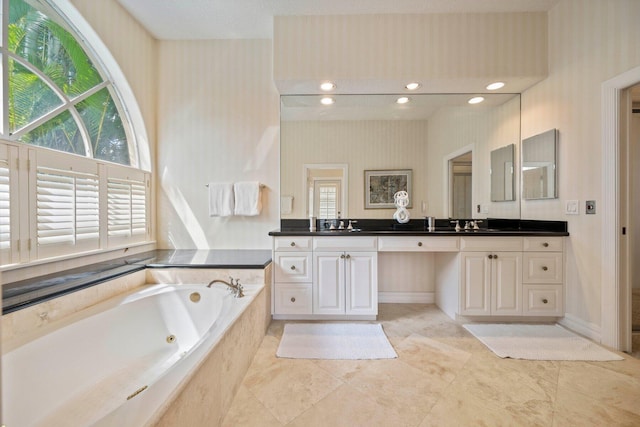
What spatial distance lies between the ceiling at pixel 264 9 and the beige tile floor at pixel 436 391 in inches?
108

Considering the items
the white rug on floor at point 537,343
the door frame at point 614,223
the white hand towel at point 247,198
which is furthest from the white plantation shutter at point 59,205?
the door frame at point 614,223

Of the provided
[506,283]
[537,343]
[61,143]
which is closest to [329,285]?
[506,283]

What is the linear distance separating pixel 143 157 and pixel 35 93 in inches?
39.7

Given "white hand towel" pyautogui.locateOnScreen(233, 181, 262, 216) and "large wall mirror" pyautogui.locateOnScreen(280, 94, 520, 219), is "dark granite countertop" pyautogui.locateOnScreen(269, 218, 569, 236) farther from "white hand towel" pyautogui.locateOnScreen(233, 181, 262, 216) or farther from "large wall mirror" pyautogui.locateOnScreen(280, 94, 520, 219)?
"white hand towel" pyautogui.locateOnScreen(233, 181, 262, 216)

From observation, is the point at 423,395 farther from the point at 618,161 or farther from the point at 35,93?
the point at 35,93

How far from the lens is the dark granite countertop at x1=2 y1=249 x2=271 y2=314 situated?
164 cm

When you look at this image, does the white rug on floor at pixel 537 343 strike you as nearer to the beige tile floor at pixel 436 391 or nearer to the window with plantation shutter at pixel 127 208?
the beige tile floor at pixel 436 391

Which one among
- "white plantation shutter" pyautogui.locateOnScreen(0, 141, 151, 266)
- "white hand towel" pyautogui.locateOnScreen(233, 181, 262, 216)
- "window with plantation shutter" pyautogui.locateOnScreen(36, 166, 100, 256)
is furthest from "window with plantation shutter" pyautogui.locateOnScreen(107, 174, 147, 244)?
"white hand towel" pyautogui.locateOnScreen(233, 181, 262, 216)

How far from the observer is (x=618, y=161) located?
2.10 m

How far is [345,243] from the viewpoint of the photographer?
2598 millimetres

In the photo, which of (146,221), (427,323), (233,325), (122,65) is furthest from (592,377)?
(122,65)

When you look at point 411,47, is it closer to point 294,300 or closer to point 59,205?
point 294,300

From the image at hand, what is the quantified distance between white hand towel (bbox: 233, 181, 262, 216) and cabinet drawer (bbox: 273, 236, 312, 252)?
513mm

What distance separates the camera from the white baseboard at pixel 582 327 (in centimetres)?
224
